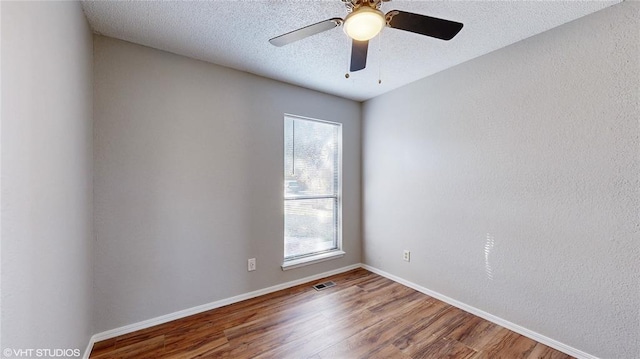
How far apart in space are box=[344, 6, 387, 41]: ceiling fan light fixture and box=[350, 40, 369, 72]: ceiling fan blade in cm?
19

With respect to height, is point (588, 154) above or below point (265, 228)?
above

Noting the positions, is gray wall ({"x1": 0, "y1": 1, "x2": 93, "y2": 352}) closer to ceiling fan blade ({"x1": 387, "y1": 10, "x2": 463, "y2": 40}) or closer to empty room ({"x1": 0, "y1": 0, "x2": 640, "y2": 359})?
empty room ({"x1": 0, "y1": 0, "x2": 640, "y2": 359})

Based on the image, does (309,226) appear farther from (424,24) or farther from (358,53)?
(424,24)

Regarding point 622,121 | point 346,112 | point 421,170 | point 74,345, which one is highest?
point 346,112

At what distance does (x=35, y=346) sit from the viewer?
1019 mm

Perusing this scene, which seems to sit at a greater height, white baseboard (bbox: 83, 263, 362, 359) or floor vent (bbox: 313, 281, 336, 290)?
white baseboard (bbox: 83, 263, 362, 359)

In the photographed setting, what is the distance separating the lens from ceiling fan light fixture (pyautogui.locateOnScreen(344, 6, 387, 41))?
1.22m

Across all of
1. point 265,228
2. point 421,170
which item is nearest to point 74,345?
point 265,228

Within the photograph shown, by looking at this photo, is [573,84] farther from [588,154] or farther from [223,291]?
[223,291]

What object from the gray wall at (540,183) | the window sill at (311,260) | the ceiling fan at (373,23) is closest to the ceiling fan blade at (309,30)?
the ceiling fan at (373,23)

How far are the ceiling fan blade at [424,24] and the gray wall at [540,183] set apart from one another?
115 cm

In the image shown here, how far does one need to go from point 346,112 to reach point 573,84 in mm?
2234

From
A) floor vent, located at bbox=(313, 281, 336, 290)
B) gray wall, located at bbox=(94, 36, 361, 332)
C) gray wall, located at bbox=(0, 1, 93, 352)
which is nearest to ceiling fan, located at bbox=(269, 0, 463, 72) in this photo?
gray wall, located at bbox=(0, 1, 93, 352)

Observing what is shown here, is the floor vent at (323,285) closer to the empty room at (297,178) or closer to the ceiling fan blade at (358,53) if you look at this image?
the empty room at (297,178)
